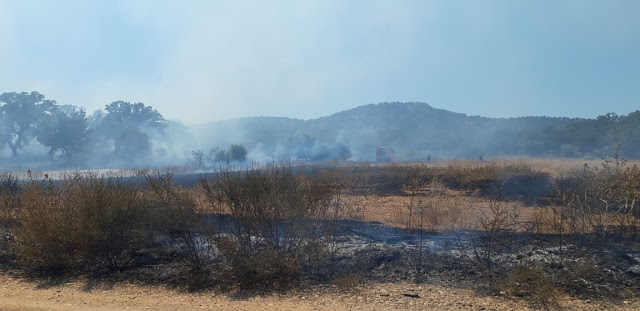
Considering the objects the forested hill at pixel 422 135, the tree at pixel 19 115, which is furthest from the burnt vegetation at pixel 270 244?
the tree at pixel 19 115

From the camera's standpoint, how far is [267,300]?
7.44 m

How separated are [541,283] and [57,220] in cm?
905

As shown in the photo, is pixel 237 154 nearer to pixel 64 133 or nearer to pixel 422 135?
pixel 64 133

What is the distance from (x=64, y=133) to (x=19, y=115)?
1297 cm

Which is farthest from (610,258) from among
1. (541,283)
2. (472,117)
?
(472,117)

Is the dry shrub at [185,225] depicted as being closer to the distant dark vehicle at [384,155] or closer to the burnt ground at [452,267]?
the burnt ground at [452,267]

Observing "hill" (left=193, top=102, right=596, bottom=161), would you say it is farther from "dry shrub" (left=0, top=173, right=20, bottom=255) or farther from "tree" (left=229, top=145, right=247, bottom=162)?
"dry shrub" (left=0, top=173, right=20, bottom=255)

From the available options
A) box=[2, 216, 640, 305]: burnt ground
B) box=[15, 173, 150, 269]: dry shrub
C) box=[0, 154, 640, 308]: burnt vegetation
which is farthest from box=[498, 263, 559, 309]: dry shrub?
box=[15, 173, 150, 269]: dry shrub

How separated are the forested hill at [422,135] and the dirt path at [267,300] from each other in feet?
94.9

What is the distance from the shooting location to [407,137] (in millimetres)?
127625

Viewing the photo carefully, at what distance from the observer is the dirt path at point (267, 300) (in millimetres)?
6973

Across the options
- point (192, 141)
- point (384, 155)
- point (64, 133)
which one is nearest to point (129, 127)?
point (64, 133)

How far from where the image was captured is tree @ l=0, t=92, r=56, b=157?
2979 inches

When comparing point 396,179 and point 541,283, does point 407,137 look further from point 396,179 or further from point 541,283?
point 541,283
